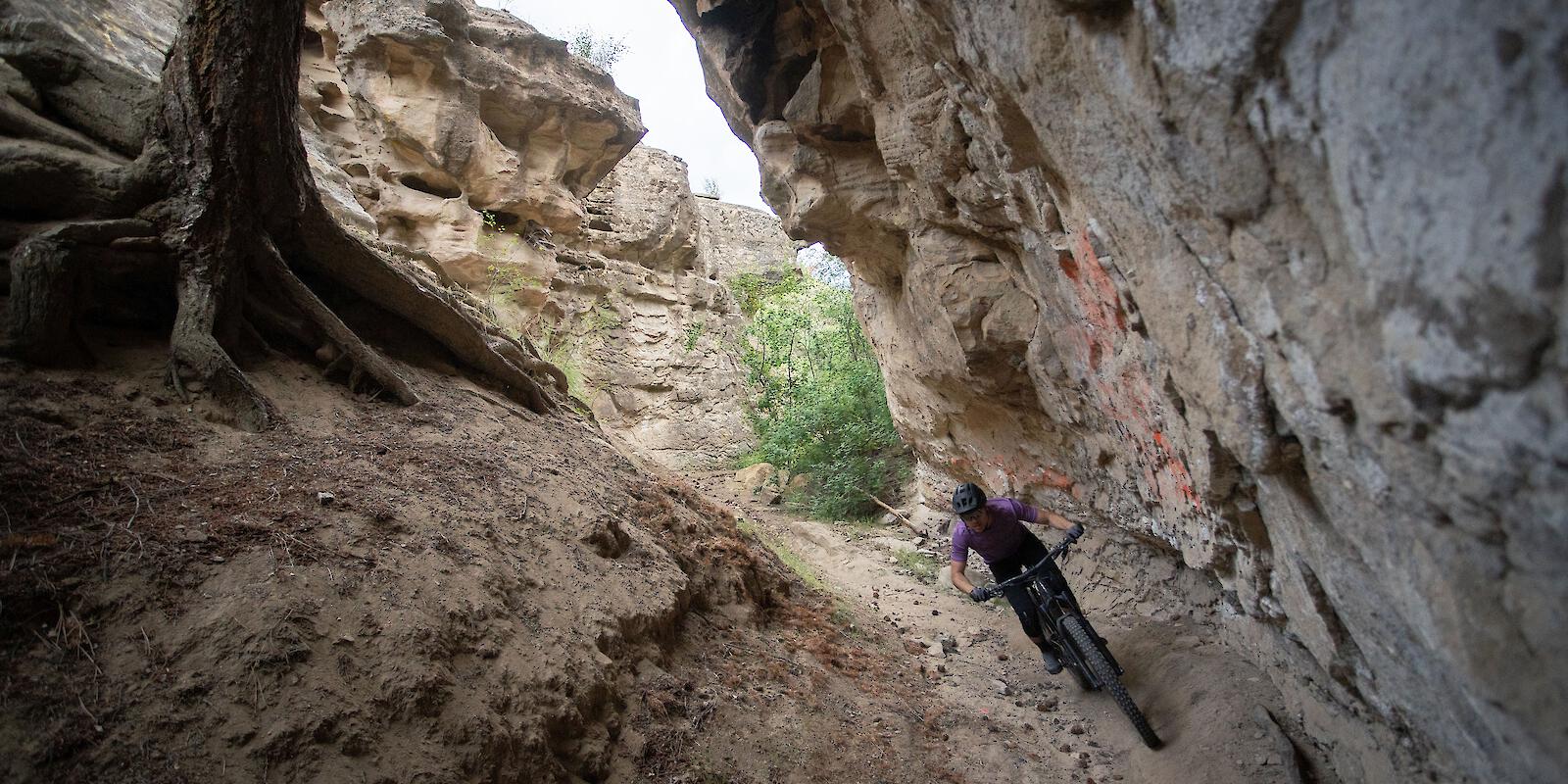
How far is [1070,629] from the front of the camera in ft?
14.4

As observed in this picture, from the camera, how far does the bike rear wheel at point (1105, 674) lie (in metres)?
4.04

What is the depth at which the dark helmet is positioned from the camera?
462cm

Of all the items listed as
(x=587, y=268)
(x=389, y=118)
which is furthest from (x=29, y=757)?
(x=587, y=268)

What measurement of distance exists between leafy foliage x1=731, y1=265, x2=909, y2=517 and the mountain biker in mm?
6006

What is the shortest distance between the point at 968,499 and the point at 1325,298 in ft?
10.3

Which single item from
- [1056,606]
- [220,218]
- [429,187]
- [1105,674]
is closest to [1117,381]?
[1056,606]

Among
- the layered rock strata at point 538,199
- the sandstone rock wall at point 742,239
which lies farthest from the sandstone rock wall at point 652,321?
the sandstone rock wall at point 742,239

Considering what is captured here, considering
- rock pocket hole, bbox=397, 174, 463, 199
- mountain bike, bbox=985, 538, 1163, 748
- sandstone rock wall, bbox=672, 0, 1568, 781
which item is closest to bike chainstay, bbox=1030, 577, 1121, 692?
mountain bike, bbox=985, 538, 1163, 748

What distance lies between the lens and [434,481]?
391 centimetres

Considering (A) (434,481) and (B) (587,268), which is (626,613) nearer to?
(A) (434,481)

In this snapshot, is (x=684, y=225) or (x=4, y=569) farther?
(x=684, y=225)

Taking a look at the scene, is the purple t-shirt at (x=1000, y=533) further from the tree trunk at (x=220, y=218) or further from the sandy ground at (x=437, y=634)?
the tree trunk at (x=220, y=218)

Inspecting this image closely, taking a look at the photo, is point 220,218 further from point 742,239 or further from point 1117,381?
point 742,239

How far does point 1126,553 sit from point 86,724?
6.54 m
